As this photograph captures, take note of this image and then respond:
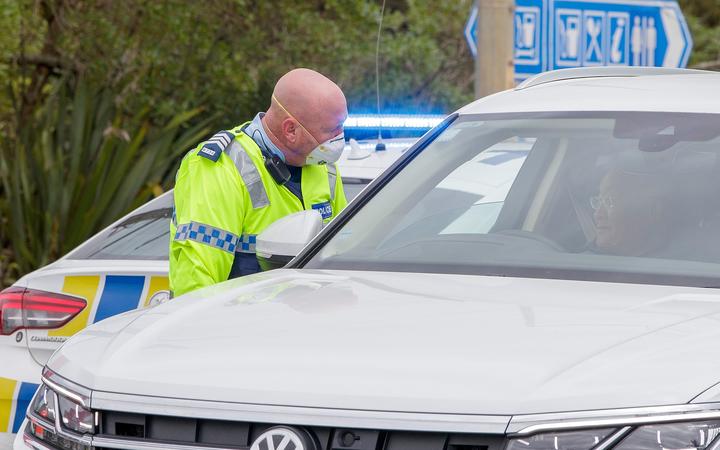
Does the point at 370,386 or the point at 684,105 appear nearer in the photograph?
the point at 370,386

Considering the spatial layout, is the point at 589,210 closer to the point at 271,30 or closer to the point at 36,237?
the point at 36,237

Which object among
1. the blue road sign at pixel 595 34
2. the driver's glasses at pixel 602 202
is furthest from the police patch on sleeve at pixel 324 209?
the blue road sign at pixel 595 34

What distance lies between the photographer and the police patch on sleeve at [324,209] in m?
4.73

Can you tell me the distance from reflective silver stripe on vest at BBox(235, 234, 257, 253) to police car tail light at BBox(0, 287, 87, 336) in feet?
1.82

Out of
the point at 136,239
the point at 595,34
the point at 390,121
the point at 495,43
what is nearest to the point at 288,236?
the point at 136,239

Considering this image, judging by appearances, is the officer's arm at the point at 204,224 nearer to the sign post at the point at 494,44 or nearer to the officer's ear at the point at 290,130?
the officer's ear at the point at 290,130

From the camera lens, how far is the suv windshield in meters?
3.61

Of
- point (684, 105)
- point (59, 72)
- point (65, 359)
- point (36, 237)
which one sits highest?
point (684, 105)

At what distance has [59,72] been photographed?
1138 cm

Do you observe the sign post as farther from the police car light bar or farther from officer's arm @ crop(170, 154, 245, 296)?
officer's arm @ crop(170, 154, 245, 296)

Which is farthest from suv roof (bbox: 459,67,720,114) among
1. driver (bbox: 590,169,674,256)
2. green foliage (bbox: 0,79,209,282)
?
green foliage (bbox: 0,79,209,282)

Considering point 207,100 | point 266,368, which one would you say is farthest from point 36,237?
point 266,368

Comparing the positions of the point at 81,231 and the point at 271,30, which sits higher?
the point at 271,30

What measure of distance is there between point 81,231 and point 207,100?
1986 millimetres
